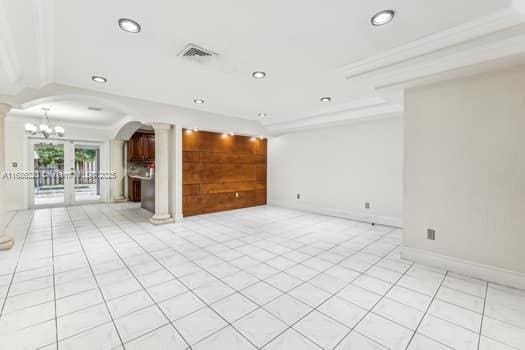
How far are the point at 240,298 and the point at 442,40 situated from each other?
3212mm

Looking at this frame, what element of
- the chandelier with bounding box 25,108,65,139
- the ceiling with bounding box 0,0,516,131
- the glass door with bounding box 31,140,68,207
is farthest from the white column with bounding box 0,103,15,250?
the glass door with bounding box 31,140,68,207

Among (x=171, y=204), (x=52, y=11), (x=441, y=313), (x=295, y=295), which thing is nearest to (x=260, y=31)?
(x=52, y=11)

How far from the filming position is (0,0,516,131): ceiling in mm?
1854

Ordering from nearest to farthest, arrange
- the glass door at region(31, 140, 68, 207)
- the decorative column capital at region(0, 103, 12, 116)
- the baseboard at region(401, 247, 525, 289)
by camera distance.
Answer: the baseboard at region(401, 247, 525, 289), the decorative column capital at region(0, 103, 12, 116), the glass door at region(31, 140, 68, 207)

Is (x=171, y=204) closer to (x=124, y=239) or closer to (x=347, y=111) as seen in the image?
(x=124, y=239)

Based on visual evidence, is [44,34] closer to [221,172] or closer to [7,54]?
[7,54]

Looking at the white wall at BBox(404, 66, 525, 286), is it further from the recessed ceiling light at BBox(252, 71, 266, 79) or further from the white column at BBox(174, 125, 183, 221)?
the white column at BBox(174, 125, 183, 221)

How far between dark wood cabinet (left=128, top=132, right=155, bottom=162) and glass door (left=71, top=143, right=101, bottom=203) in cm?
110

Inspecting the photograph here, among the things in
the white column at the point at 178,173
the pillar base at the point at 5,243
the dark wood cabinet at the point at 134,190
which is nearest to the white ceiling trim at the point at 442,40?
the white column at the point at 178,173

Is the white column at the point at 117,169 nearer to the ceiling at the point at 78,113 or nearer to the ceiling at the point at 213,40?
the ceiling at the point at 78,113

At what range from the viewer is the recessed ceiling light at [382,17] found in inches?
75.1

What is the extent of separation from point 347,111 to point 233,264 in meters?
3.84

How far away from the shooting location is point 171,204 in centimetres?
521

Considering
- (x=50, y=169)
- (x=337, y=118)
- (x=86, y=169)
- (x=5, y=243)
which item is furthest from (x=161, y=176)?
(x=50, y=169)
